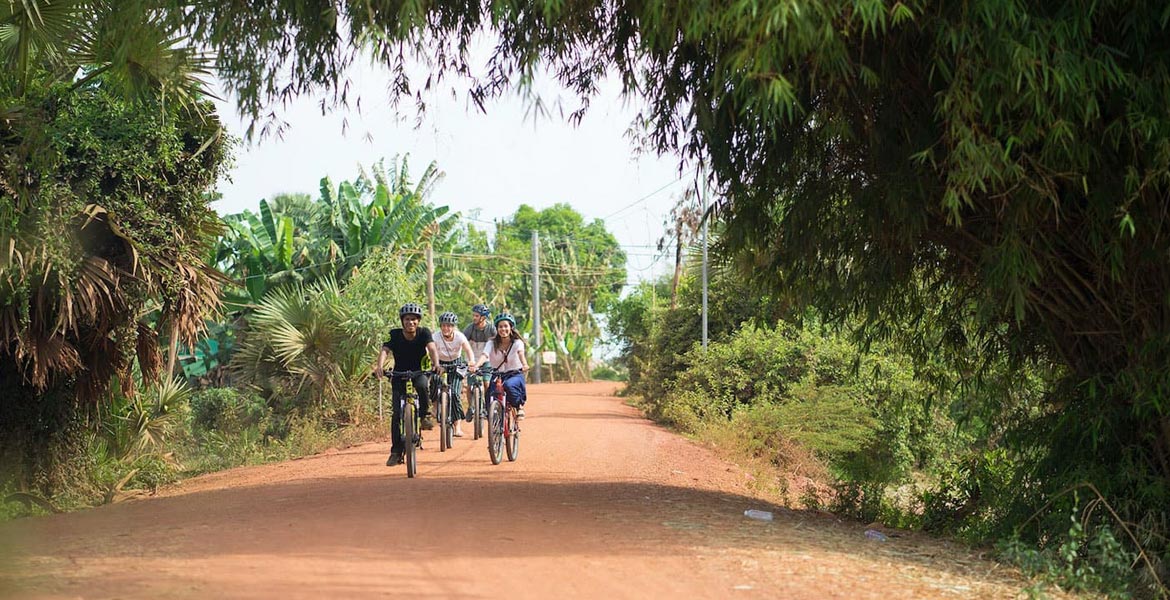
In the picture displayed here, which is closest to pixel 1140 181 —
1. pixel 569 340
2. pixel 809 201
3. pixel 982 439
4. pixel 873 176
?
pixel 873 176

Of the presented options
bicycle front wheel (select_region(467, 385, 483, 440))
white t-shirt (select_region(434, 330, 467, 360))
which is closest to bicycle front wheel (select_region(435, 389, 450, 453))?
white t-shirt (select_region(434, 330, 467, 360))

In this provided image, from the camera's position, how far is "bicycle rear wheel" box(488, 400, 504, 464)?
46.6ft

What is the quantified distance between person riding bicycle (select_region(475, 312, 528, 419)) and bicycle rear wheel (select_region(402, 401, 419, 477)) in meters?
1.82

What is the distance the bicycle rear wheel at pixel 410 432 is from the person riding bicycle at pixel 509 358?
1.82m

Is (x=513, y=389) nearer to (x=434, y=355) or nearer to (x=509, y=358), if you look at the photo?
(x=509, y=358)

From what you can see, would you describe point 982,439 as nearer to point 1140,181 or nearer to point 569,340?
point 1140,181

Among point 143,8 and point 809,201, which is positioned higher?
point 143,8

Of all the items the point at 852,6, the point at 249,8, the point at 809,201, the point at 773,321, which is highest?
the point at 249,8

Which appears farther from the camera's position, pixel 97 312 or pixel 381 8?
pixel 97 312

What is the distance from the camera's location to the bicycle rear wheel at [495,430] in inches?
559

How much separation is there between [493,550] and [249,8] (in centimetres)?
460

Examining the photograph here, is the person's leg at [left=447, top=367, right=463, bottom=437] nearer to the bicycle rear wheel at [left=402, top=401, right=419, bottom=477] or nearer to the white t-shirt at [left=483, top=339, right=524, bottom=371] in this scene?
the white t-shirt at [left=483, top=339, right=524, bottom=371]

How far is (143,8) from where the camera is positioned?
8648mm

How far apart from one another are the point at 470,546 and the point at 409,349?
4.76 meters
